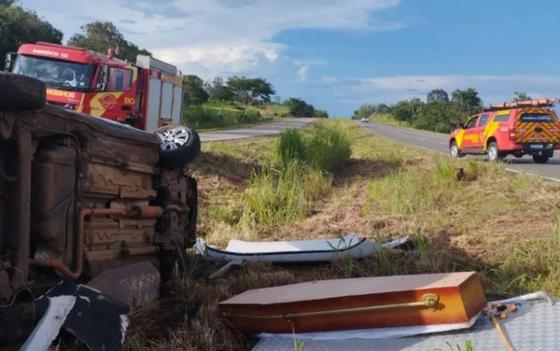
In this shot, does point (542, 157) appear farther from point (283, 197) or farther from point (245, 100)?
point (245, 100)

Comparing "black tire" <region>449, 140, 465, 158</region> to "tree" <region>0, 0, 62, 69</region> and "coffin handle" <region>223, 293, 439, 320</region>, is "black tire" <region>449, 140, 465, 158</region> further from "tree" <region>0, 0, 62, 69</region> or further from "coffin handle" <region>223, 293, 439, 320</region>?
"tree" <region>0, 0, 62, 69</region>

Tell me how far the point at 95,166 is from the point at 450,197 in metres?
5.78

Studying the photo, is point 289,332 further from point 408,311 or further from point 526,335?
point 526,335

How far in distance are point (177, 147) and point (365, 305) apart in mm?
2098

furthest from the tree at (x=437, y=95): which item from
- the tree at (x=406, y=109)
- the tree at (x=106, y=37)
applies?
the tree at (x=106, y=37)

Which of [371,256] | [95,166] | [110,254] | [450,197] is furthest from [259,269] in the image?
[450,197]

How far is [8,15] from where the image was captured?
131ft

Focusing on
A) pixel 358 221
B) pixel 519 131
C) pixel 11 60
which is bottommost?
pixel 358 221

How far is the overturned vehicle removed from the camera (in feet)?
11.2

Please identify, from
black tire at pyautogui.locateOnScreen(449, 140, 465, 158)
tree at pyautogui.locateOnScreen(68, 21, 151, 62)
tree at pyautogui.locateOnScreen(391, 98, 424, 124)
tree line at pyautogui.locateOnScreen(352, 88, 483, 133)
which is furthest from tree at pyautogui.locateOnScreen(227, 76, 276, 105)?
black tire at pyautogui.locateOnScreen(449, 140, 465, 158)

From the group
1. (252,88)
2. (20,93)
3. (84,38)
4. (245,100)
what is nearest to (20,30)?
(84,38)

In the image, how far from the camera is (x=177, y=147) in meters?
5.00

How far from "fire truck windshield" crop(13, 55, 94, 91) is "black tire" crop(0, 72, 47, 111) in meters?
9.78

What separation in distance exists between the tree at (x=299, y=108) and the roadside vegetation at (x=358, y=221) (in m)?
98.8
